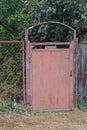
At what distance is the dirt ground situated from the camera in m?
7.83

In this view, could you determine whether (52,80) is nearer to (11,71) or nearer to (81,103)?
(81,103)

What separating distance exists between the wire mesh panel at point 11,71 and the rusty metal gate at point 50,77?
613 mm

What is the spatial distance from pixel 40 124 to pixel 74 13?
3.87 meters

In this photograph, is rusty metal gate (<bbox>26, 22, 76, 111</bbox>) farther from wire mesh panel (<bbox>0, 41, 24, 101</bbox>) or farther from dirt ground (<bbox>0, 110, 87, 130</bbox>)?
wire mesh panel (<bbox>0, 41, 24, 101</bbox>)

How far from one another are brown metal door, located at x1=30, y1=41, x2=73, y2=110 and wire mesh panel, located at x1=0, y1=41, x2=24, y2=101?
2.21 feet

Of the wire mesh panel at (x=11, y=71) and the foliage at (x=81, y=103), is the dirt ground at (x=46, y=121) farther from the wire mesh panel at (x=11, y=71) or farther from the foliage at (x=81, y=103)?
the wire mesh panel at (x=11, y=71)

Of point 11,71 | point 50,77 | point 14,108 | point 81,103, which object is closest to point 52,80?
point 50,77

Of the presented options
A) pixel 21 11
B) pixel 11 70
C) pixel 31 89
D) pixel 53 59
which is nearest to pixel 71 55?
pixel 53 59

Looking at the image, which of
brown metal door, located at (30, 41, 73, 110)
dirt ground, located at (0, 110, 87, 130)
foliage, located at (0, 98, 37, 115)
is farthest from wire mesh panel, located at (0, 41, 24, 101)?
dirt ground, located at (0, 110, 87, 130)

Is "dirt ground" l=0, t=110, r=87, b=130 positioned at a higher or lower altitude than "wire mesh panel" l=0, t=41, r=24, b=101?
lower

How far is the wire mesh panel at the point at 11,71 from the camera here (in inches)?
393

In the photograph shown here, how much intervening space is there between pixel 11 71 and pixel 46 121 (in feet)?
8.54

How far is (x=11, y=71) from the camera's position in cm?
1044

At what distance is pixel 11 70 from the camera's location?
1045 centimetres
